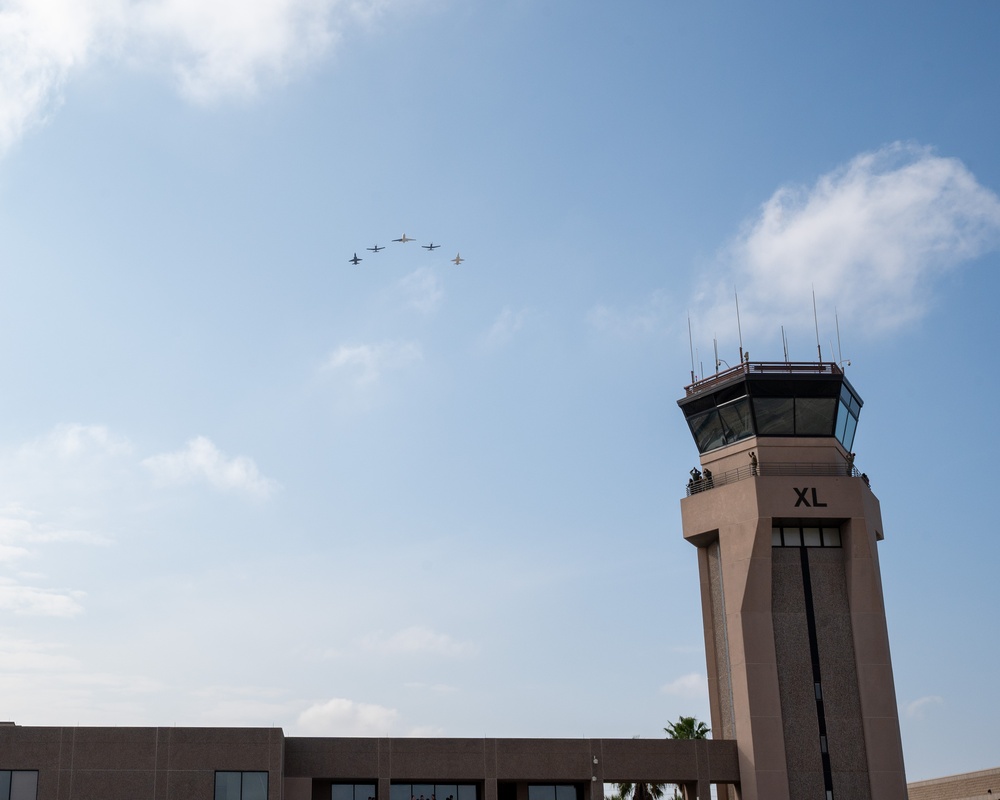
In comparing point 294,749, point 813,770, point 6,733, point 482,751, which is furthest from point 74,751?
point 813,770

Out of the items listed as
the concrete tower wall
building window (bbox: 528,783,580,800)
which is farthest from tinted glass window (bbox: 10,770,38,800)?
the concrete tower wall

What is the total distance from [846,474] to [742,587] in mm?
8417

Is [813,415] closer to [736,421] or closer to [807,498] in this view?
[736,421]

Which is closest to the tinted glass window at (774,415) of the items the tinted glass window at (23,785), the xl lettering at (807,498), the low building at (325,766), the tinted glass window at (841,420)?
the tinted glass window at (841,420)

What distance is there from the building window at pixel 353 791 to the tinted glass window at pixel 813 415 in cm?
2589

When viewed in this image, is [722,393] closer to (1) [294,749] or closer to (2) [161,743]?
(1) [294,749]

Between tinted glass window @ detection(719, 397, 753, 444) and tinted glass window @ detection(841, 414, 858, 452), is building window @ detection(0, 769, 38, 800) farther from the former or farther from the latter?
tinted glass window @ detection(841, 414, 858, 452)

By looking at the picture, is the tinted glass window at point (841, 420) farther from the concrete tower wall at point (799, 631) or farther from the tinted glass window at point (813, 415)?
the concrete tower wall at point (799, 631)

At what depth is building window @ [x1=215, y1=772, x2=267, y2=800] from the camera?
4831 centimetres

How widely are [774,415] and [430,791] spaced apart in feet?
77.8

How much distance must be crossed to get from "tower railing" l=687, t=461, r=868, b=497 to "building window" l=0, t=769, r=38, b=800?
3191cm

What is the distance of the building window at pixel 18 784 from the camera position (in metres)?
47.3

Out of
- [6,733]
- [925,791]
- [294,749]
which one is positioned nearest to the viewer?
[6,733]

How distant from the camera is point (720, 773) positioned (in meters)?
52.8
